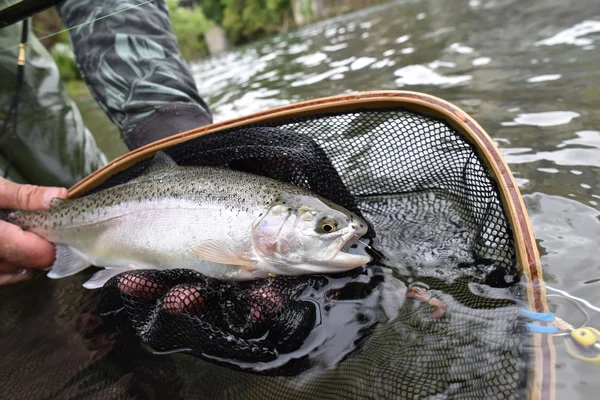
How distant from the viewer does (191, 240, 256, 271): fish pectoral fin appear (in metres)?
1.76

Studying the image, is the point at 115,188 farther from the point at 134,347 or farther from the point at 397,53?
the point at 397,53

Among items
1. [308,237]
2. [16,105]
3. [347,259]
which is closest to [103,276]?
[308,237]

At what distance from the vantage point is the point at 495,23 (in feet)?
25.3

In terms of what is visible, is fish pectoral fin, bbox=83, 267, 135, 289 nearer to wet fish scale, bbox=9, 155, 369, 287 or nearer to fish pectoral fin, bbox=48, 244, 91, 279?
wet fish scale, bbox=9, 155, 369, 287

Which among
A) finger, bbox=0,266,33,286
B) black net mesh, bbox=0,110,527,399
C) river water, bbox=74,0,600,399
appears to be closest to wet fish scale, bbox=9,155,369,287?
black net mesh, bbox=0,110,527,399

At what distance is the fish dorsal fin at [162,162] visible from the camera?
7.03ft

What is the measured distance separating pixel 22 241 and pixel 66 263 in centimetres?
26

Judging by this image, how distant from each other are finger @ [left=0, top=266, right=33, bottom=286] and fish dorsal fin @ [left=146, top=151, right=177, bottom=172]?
3.77ft

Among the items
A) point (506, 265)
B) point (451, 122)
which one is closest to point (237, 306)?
point (506, 265)

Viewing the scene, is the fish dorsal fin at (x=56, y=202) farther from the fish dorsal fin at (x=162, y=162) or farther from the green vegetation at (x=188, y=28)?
the green vegetation at (x=188, y=28)

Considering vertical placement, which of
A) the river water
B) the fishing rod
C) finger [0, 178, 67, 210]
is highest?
the fishing rod

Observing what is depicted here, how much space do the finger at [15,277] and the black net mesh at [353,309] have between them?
87cm

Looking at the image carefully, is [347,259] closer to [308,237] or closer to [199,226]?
[308,237]

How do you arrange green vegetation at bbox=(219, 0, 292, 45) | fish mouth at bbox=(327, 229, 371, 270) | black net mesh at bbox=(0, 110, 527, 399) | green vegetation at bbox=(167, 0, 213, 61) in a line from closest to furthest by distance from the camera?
black net mesh at bbox=(0, 110, 527, 399)
fish mouth at bbox=(327, 229, 371, 270)
green vegetation at bbox=(167, 0, 213, 61)
green vegetation at bbox=(219, 0, 292, 45)
